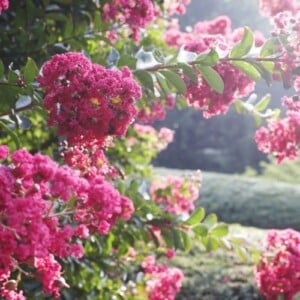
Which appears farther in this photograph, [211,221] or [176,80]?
[211,221]

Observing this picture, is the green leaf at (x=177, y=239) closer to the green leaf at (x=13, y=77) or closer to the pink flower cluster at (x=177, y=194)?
the pink flower cluster at (x=177, y=194)

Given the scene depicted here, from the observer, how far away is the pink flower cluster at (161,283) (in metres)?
3.34

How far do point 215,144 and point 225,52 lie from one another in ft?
61.3

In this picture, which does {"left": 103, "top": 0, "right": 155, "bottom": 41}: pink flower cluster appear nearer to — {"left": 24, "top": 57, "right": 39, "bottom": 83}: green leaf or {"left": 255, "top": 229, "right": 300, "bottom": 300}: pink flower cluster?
{"left": 24, "top": 57, "right": 39, "bottom": 83}: green leaf

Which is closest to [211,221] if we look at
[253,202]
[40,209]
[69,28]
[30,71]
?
[69,28]

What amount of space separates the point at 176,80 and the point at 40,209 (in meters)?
0.88

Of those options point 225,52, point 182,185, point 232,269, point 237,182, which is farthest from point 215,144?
point 225,52

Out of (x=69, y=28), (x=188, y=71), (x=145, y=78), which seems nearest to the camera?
(x=188, y=71)

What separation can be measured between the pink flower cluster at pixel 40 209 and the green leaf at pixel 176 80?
563 mm

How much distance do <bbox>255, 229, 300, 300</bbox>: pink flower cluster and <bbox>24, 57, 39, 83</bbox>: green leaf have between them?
4.27 feet

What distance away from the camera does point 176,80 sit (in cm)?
190

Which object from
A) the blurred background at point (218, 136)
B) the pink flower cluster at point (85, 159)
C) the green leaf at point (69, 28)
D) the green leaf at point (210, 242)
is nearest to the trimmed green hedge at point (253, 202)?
the green leaf at point (210, 242)

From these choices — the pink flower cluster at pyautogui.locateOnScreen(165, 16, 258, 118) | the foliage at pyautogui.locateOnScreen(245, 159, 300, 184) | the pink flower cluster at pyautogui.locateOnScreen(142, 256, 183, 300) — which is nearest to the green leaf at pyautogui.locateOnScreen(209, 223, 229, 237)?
the pink flower cluster at pyautogui.locateOnScreen(165, 16, 258, 118)

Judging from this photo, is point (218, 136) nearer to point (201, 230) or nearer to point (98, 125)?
point (201, 230)
